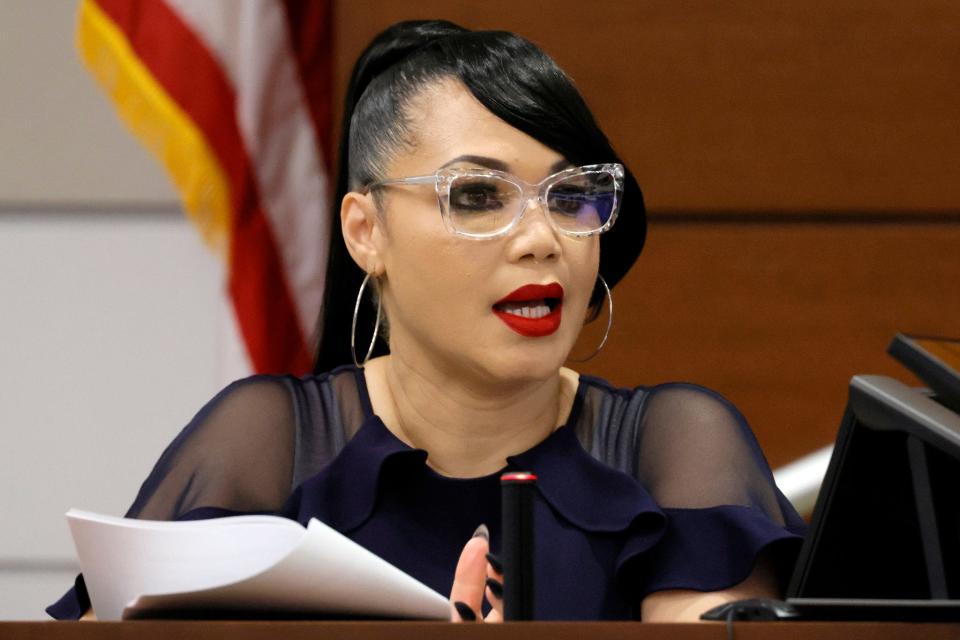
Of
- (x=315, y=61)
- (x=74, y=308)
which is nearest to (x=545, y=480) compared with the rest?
(x=315, y=61)

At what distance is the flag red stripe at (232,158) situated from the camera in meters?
2.14

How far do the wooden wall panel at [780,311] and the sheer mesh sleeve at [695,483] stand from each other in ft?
2.40

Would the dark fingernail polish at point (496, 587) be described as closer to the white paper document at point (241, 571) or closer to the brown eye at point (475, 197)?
the white paper document at point (241, 571)

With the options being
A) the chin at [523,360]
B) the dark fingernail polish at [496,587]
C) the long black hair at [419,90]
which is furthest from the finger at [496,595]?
the long black hair at [419,90]

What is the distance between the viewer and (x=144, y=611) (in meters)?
0.89

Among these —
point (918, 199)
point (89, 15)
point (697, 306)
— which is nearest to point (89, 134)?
point (89, 15)

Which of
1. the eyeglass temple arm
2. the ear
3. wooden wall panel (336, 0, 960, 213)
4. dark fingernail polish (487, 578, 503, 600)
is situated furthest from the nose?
wooden wall panel (336, 0, 960, 213)

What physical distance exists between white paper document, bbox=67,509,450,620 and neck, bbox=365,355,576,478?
569mm

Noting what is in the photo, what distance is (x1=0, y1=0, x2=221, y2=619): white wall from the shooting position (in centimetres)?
236

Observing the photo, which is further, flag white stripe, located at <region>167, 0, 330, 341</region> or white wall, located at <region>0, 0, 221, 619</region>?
white wall, located at <region>0, 0, 221, 619</region>

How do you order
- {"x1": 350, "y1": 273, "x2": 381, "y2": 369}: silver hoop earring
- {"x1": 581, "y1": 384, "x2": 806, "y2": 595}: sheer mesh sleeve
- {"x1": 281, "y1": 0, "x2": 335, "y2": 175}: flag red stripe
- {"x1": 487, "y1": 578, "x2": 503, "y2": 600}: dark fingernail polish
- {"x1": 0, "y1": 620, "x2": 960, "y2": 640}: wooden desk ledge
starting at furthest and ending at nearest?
{"x1": 281, "y1": 0, "x2": 335, "y2": 175}: flag red stripe → {"x1": 350, "y1": 273, "x2": 381, "y2": 369}: silver hoop earring → {"x1": 581, "y1": 384, "x2": 806, "y2": 595}: sheer mesh sleeve → {"x1": 487, "y1": 578, "x2": 503, "y2": 600}: dark fingernail polish → {"x1": 0, "y1": 620, "x2": 960, "y2": 640}: wooden desk ledge

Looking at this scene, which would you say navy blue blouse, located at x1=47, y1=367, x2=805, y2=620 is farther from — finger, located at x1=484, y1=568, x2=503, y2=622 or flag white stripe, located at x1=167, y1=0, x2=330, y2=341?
flag white stripe, located at x1=167, y1=0, x2=330, y2=341

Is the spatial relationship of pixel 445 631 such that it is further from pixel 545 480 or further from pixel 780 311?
pixel 780 311

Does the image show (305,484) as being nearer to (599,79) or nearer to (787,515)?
(787,515)
